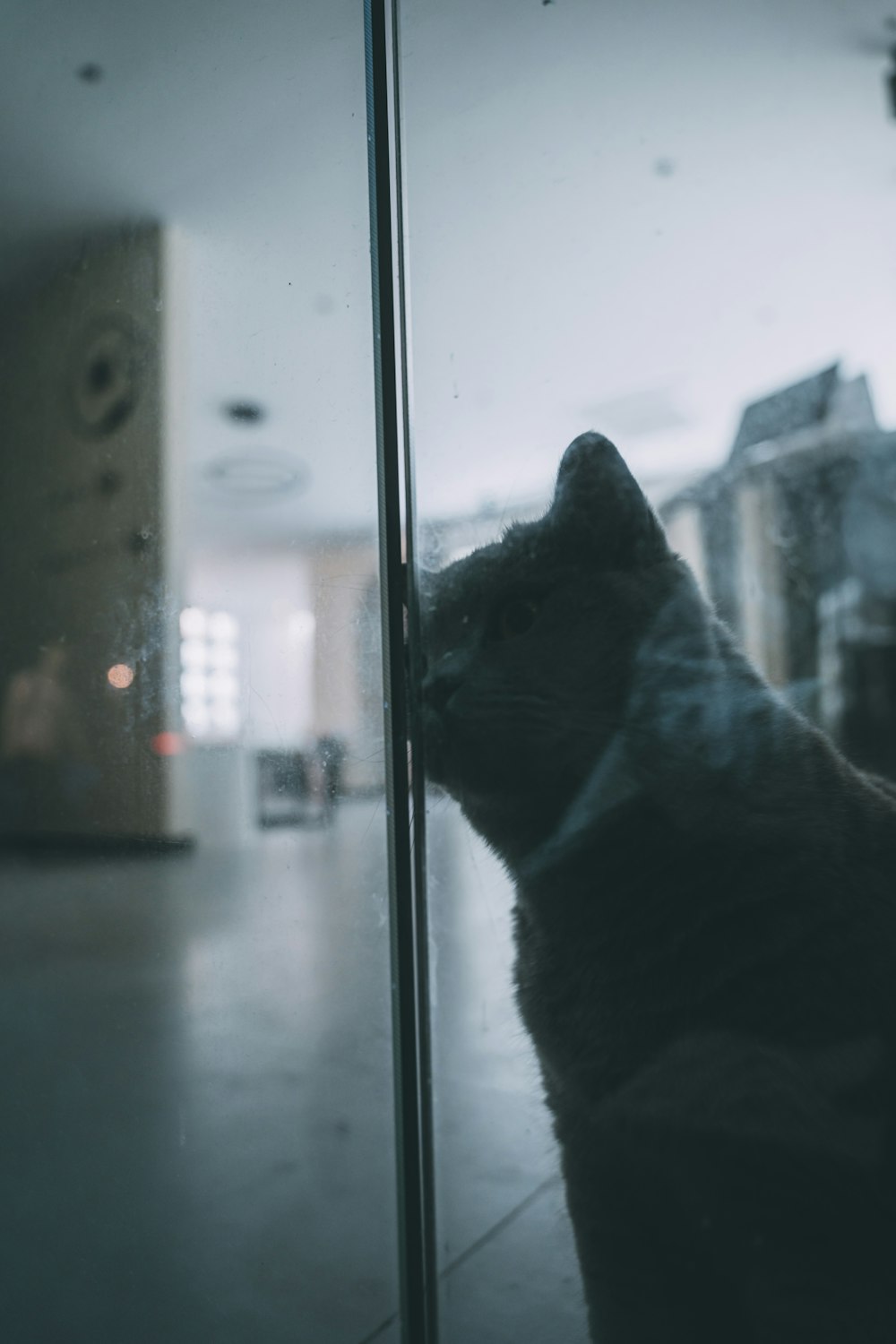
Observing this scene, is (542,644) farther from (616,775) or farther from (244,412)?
(244,412)

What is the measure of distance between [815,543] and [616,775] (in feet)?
4.56

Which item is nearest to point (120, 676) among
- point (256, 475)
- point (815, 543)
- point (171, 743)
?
point (171, 743)

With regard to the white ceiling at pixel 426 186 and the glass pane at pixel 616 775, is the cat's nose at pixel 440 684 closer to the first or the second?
the glass pane at pixel 616 775

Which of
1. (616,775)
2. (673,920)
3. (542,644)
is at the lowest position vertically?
(673,920)

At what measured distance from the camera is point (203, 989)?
0.67 meters

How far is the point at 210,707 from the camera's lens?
2.13ft

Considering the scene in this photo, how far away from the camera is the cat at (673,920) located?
1.80 ft

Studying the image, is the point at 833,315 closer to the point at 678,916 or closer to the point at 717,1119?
the point at 678,916

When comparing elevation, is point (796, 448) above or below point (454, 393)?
above

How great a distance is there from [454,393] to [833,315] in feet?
2.20

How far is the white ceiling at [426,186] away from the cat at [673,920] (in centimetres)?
11

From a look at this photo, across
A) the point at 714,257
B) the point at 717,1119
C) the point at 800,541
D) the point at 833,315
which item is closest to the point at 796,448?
the point at 800,541

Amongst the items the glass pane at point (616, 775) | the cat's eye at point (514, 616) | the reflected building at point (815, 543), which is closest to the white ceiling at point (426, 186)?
the glass pane at point (616, 775)

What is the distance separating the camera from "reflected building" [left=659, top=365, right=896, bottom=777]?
4.39 feet
